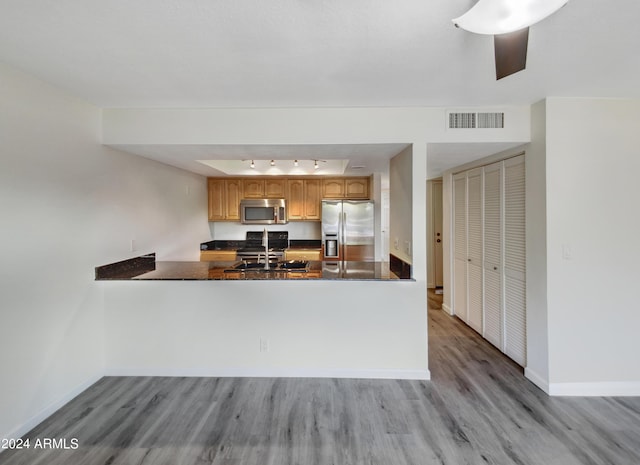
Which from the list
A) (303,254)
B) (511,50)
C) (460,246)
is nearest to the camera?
(511,50)

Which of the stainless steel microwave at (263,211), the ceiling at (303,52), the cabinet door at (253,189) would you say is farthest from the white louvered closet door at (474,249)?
the cabinet door at (253,189)

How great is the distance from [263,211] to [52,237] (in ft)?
10.4

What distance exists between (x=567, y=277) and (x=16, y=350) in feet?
12.9

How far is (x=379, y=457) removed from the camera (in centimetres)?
173

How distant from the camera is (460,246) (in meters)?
3.83

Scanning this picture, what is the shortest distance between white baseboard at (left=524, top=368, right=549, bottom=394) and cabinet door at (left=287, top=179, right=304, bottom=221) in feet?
12.0

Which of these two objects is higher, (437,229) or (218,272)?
(437,229)

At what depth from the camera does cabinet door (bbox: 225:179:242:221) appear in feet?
16.8

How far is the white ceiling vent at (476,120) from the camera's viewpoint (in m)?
2.47

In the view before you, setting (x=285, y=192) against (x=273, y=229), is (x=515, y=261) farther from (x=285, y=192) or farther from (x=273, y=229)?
(x=273, y=229)

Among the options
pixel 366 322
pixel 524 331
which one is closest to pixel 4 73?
pixel 366 322

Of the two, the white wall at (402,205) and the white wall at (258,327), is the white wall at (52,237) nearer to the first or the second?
the white wall at (258,327)

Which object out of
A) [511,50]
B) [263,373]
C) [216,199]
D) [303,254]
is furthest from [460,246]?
[216,199]

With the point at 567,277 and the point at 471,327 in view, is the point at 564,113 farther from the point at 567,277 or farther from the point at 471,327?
the point at 471,327
